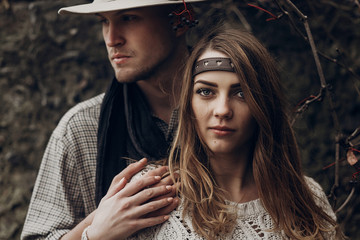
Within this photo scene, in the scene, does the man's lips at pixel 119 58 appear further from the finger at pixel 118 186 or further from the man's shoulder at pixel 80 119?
the finger at pixel 118 186

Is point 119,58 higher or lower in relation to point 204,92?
higher

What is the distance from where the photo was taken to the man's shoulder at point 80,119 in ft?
9.43

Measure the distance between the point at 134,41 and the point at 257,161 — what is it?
975 mm

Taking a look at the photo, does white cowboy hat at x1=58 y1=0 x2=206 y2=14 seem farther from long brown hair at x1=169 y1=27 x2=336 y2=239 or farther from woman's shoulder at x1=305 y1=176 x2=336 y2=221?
woman's shoulder at x1=305 y1=176 x2=336 y2=221

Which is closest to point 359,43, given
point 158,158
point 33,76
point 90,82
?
point 158,158

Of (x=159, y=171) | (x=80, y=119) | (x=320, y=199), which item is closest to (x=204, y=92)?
(x=159, y=171)

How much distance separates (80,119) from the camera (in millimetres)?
2916

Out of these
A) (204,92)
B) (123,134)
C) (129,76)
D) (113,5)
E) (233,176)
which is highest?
(113,5)

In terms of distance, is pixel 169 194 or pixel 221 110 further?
pixel 169 194

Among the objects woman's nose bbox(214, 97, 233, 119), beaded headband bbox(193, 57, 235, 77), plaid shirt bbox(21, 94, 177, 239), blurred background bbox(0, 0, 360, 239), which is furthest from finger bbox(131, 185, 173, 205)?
blurred background bbox(0, 0, 360, 239)

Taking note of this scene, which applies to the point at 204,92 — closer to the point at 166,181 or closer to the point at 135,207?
the point at 166,181

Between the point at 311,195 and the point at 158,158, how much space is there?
822 mm

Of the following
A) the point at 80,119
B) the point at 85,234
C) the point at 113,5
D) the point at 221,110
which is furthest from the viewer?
the point at 80,119

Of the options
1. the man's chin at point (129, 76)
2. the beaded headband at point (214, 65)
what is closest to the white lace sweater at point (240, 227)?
the beaded headband at point (214, 65)
